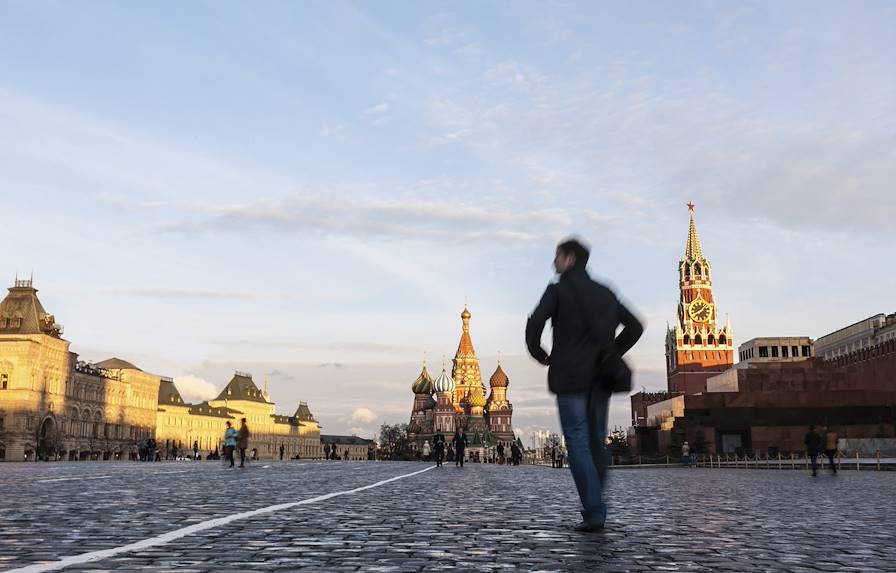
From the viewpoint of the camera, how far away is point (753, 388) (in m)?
71.4

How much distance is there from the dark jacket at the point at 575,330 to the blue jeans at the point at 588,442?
140mm

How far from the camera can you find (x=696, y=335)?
15275 centimetres

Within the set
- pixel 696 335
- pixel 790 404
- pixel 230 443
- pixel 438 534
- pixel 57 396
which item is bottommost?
pixel 438 534

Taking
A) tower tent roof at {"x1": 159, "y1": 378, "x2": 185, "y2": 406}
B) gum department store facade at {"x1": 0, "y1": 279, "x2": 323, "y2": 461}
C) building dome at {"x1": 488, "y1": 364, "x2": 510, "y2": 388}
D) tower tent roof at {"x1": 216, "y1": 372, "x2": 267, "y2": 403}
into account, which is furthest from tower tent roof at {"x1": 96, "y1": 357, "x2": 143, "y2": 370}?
building dome at {"x1": 488, "y1": 364, "x2": 510, "y2": 388}

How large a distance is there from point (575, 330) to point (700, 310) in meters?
155

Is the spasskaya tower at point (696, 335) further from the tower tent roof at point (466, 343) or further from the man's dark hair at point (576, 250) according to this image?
the man's dark hair at point (576, 250)

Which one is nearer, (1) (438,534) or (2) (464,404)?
(1) (438,534)

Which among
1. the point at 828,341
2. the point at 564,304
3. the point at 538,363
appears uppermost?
the point at 828,341

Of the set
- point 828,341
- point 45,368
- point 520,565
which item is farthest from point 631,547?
point 828,341

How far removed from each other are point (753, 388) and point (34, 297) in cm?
6794

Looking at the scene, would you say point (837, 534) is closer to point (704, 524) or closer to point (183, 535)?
point (704, 524)

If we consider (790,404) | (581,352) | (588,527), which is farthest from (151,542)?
(790,404)

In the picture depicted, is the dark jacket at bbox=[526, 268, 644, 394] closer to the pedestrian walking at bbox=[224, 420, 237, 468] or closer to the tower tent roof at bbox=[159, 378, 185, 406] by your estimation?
the pedestrian walking at bbox=[224, 420, 237, 468]

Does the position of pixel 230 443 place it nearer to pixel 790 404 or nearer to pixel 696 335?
pixel 790 404
